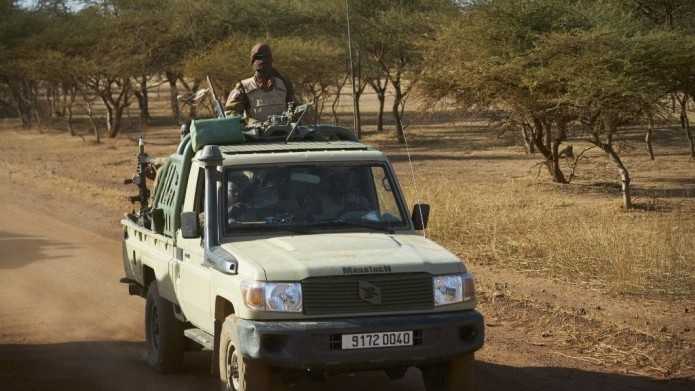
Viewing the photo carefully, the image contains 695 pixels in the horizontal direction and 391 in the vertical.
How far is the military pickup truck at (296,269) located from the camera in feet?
21.1

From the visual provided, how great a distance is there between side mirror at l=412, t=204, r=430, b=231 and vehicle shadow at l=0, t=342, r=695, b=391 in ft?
3.62

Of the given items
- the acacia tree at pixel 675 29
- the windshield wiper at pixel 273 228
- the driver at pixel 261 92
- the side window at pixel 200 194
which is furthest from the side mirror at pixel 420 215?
the acacia tree at pixel 675 29

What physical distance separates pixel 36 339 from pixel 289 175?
329cm

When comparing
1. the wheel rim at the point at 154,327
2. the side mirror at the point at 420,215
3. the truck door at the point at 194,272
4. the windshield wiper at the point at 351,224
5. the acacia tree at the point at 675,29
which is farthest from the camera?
the acacia tree at the point at 675,29

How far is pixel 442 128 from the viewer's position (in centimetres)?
4519

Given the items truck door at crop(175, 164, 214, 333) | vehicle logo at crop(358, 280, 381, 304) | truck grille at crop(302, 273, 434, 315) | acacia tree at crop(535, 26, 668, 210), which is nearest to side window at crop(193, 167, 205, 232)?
truck door at crop(175, 164, 214, 333)

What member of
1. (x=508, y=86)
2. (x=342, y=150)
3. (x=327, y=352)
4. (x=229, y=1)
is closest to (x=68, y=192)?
(x=508, y=86)

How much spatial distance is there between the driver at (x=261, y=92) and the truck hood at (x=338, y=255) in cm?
319

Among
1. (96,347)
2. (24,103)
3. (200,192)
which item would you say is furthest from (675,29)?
(24,103)

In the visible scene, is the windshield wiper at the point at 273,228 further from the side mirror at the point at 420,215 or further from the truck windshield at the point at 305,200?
the side mirror at the point at 420,215

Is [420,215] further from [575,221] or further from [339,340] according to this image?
[575,221]

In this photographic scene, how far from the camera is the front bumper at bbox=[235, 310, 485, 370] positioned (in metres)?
6.33

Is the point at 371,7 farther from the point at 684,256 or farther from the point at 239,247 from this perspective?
the point at 239,247

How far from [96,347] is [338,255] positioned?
3.37 meters
